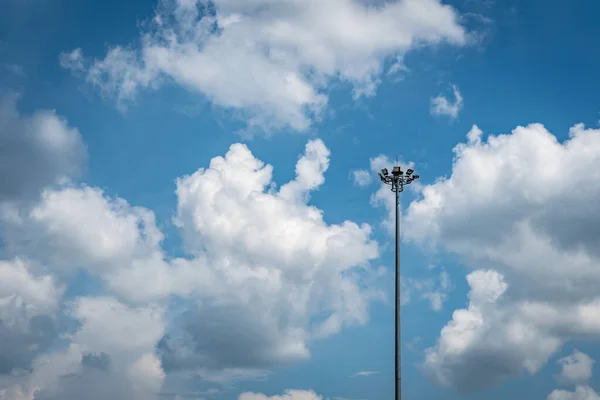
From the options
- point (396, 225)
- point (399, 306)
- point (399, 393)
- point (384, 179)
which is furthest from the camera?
point (384, 179)

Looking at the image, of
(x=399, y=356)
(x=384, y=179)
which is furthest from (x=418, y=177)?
(x=399, y=356)

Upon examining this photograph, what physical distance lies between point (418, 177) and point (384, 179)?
233 centimetres

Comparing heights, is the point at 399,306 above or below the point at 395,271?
below

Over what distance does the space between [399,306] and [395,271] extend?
2.01m

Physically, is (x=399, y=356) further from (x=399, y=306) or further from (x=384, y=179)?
(x=384, y=179)

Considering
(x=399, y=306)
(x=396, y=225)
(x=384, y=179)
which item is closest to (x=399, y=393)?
(x=399, y=306)

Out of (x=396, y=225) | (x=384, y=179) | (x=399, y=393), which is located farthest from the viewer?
(x=384, y=179)

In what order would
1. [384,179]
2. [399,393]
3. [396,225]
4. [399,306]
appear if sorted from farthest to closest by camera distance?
[384,179]
[396,225]
[399,306]
[399,393]

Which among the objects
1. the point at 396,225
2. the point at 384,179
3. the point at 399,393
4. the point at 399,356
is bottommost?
the point at 399,393

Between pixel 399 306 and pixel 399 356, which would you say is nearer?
pixel 399 356

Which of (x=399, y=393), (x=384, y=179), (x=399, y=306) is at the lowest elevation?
(x=399, y=393)

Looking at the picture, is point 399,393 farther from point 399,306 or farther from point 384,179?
point 384,179

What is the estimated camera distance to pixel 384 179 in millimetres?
26297

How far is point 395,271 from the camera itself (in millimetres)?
22391
